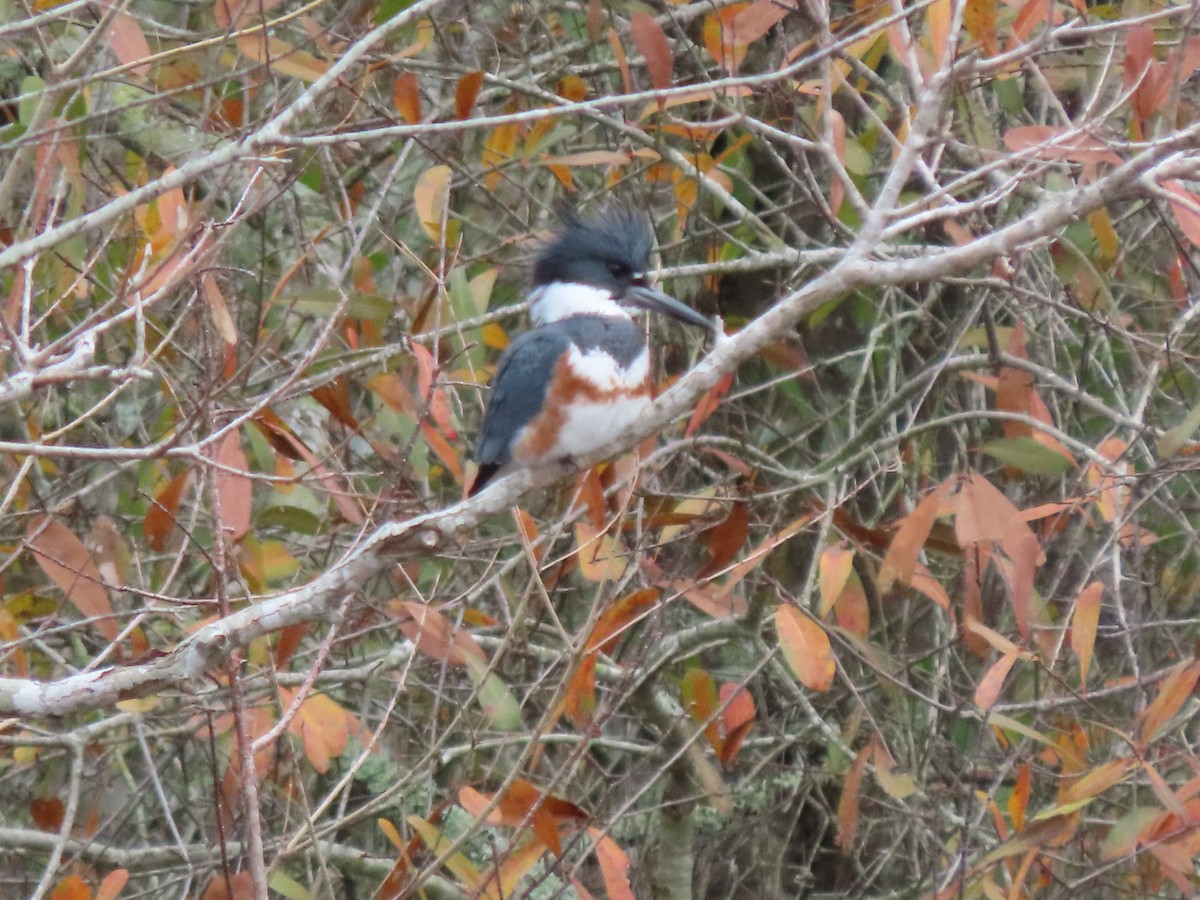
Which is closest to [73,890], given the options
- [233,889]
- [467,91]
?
[233,889]

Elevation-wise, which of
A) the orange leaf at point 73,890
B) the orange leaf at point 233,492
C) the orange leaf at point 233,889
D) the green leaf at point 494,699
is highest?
the orange leaf at point 233,492

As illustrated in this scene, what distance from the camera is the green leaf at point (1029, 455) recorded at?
2.73 metres

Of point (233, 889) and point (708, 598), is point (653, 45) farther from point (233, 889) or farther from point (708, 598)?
point (233, 889)

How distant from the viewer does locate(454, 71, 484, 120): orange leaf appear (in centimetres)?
266

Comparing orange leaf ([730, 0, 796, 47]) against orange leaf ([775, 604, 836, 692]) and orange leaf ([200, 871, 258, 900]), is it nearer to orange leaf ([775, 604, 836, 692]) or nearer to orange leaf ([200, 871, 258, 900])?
orange leaf ([775, 604, 836, 692])

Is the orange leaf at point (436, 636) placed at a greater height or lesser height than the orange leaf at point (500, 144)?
lesser

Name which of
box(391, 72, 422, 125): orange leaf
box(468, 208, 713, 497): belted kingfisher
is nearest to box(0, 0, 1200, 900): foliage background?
box(391, 72, 422, 125): orange leaf

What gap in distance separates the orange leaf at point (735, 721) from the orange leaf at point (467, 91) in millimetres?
1197

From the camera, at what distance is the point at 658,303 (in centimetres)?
305

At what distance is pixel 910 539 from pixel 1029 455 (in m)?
0.44

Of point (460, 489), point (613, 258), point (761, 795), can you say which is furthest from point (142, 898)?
point (613, 258)

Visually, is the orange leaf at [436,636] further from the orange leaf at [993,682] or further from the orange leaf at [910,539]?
the orange leaf at [993,682]

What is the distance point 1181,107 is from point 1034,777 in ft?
5.23

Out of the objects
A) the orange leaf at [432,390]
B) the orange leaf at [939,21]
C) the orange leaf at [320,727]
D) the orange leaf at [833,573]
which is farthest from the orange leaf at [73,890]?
the orange leaf at [939,21]
